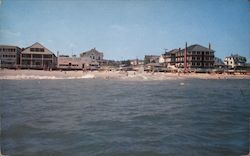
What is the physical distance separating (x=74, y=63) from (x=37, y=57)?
10191 millimetres

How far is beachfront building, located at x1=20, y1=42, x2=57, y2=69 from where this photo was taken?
5628 cm

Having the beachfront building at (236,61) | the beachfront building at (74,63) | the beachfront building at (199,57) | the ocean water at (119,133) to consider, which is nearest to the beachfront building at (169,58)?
the beachfront building at (199,57)

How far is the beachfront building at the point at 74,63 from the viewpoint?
63.4 metres

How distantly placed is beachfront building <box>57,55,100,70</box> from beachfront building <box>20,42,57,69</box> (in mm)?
3305

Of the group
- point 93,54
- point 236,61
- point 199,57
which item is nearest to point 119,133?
point 199,57

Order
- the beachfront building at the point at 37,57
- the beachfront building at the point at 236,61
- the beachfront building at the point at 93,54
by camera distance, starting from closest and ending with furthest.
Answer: the beachfront building at the point at 37,57
the beachfront building at the point at 236,61
the beachfront building at the point at 93,54

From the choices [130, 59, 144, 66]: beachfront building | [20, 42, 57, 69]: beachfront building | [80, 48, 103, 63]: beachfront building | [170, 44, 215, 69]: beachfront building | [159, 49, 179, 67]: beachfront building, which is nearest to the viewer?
[20, 42, 57, 69]: beachfront building

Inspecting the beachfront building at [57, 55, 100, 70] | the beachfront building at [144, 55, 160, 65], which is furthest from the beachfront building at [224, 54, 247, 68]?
the beachfront building at [57, 55, 100, 70]

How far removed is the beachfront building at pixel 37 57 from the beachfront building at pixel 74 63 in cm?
330

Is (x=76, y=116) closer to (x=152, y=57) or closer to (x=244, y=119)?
(x=244, y=119)

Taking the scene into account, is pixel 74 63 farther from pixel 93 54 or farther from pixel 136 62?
pixel 136 62

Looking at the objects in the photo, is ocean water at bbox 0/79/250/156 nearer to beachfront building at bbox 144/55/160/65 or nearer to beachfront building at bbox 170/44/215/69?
beachfront building at bbox 170/44/215/69

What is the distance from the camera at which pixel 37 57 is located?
5731 centimetres

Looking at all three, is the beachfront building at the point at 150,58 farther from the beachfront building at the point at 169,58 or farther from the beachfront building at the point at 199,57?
the beachfront building at the point at 199,57
